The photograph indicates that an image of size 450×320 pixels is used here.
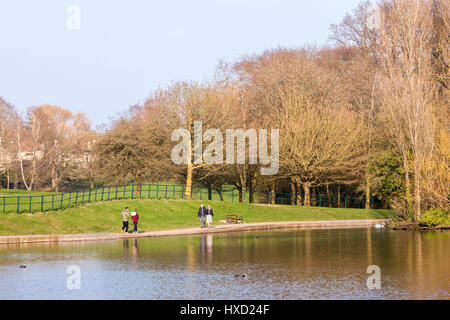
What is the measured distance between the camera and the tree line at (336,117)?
4434 cm

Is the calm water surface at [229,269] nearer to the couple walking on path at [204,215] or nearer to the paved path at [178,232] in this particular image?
the paved path at [178,232]

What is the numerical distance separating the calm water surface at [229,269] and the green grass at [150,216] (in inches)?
265

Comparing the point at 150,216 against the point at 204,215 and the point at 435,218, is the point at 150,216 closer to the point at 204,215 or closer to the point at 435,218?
the point at 204,215

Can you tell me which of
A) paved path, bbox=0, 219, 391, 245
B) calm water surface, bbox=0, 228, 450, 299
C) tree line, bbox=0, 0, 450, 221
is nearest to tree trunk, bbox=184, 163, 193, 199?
tree line, bbox=0, 0, 450, 221

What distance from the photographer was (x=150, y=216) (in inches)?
1818

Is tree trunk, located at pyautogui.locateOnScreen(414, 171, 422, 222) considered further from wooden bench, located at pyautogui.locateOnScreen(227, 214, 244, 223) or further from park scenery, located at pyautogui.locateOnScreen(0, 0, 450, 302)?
wooden bench, located at pyautogui.locateOnScreen(227, 214, 244, 223)

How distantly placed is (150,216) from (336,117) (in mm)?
23452

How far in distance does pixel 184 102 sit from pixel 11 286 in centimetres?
4232

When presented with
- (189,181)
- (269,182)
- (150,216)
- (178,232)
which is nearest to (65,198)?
(150,216)

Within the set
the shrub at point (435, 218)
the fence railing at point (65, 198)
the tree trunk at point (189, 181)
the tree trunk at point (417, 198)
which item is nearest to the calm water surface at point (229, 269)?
the shrub at point (435, 218)

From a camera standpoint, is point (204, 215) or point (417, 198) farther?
point (417, 198)

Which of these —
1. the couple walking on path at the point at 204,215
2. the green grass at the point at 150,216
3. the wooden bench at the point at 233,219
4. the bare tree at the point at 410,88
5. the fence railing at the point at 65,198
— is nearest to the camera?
the green grass at the point at 150,216
